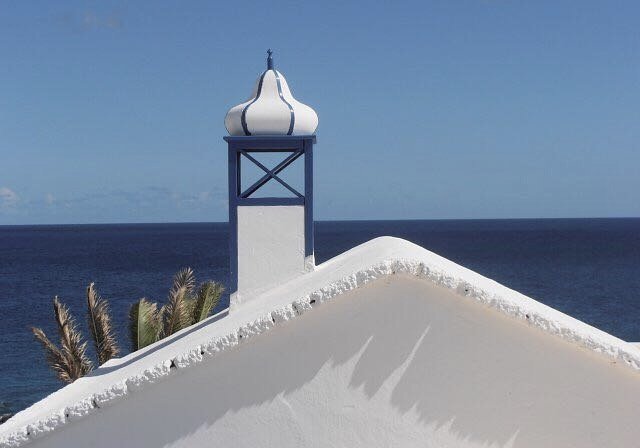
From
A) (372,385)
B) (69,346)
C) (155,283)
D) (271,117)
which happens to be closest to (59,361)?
(69,346)

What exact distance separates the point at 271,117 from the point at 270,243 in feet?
4.60

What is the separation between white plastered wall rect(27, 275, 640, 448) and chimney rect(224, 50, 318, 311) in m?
2.07

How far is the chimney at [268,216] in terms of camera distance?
7.87 metres

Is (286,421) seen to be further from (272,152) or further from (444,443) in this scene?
(272,152)

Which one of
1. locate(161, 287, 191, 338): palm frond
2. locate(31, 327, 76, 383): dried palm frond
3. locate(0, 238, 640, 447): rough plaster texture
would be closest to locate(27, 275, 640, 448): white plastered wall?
locate(0, 238, 640, 447): rough plaster texture

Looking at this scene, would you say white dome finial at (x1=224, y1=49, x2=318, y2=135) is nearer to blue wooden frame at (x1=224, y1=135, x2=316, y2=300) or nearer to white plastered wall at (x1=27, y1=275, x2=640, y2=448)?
blue wooden frame at (x1=224, y1=135, x2=316, y2=300)

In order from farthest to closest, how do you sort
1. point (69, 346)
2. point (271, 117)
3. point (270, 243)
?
point (69, 346), point (271, 117), point (270, 243)

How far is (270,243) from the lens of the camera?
25.8 feet

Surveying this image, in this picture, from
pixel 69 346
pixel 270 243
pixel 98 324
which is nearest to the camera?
pixel 270 243

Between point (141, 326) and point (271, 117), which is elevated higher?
point (271, 117)

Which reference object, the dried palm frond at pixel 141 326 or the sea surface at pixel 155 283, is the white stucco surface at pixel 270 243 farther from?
the sea surface at pixel 155 283

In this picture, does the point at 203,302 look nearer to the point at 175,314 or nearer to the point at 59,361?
the point at 175,314

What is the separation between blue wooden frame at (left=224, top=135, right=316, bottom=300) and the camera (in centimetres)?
788

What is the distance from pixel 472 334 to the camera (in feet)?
18.9
